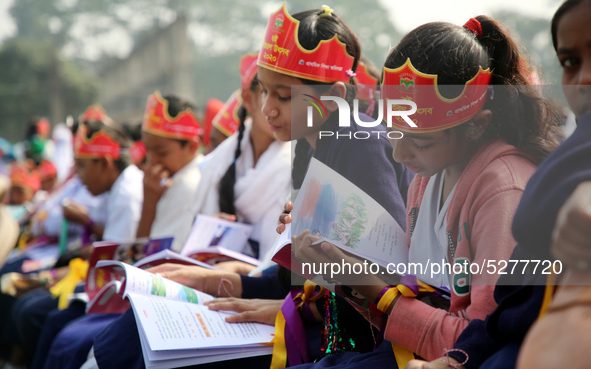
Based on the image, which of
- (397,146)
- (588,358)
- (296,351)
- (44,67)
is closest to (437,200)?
(397,146)

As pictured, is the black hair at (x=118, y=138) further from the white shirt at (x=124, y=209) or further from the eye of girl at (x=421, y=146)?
the eye of girl at (x=421, y=146)

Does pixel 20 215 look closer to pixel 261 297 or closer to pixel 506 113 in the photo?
pixel 261 297

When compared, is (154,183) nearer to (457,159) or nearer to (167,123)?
(167,123)

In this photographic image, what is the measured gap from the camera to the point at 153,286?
159 centimetres

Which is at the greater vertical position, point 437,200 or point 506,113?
point 506,113

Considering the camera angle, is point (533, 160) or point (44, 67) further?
point (44, 67)

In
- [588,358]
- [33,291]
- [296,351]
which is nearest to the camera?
[588,358]

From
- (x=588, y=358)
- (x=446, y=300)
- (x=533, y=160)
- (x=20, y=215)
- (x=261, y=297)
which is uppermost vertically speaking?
(x=533, y=160)

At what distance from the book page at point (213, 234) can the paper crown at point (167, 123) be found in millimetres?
926

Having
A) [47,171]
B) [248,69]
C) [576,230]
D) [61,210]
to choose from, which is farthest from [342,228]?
[47,171]

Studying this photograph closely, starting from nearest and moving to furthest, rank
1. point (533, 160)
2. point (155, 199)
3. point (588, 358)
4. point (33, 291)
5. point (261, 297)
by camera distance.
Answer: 1. point (588, 358)
2. point (533, 160)
3. point (261, 297)
4. point (155, 199)
5. point (33, 291)

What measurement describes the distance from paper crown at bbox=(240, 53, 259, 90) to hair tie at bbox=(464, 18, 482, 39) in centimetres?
136

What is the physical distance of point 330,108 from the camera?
1715 millimetres

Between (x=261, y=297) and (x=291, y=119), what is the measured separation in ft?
2.04
